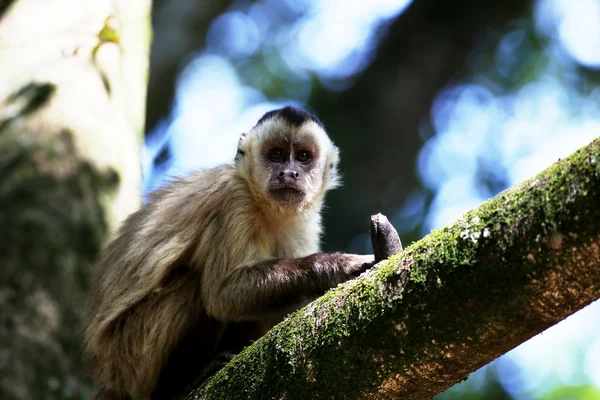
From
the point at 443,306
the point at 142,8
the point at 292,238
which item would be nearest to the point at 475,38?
the point at 142,8

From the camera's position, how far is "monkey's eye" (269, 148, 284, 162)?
25.7ft

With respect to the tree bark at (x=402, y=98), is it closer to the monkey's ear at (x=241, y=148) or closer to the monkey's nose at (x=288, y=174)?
the monkey's ear at (x=241, y=148)

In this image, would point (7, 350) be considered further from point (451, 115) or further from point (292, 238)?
point (451, 115)

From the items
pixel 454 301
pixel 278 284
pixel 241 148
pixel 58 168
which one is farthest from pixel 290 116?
pixel 454 301

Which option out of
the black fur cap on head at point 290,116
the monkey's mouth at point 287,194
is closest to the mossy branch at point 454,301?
the monkey's mouth at point 287,194

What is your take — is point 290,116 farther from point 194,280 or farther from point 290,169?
point 194,280

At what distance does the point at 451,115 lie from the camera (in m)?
20.7

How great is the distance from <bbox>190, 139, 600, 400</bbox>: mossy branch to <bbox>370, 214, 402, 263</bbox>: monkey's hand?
621 mm

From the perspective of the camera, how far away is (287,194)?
24.1 feet

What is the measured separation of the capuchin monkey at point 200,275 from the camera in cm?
620

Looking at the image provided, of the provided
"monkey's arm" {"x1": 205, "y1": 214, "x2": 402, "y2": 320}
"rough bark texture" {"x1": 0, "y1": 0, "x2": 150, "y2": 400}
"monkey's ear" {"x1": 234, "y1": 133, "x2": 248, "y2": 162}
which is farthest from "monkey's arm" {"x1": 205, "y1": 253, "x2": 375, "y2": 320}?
→ "rough bark texture" {"x1": 0, "y1": 0, "x2": 150, "y2": 400}

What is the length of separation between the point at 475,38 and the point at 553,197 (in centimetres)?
1754

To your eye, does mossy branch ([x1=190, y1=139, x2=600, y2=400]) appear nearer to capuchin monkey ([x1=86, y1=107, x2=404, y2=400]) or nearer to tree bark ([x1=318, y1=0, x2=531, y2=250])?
capuchin monkey ([x1=86, y1=107, x2=404, y2=400])

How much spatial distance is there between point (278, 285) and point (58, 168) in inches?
158
